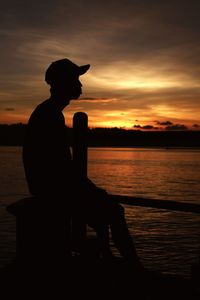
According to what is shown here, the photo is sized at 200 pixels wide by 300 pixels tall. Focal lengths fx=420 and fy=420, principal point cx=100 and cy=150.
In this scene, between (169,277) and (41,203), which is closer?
(41,203)

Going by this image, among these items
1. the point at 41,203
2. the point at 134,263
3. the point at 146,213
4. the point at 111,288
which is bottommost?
the point at 146,213

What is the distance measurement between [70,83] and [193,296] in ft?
7.46

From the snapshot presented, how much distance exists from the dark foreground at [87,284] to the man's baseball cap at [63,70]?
1768 millimetres

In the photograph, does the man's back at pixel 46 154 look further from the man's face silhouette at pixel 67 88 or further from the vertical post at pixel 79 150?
the vertical post at pixel 79 150

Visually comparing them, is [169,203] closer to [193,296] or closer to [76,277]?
[193,296]

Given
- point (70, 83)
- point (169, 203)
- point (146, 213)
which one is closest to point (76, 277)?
point (169, 203)

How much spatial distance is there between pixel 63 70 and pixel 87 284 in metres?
2.09

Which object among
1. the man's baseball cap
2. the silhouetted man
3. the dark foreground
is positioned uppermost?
the man's baseball cap

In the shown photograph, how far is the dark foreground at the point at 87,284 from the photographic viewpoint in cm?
388

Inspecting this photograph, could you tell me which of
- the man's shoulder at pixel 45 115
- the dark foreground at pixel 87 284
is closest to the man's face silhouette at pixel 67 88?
the man's shoulder at pixel 45 115

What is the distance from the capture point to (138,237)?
20469 mm

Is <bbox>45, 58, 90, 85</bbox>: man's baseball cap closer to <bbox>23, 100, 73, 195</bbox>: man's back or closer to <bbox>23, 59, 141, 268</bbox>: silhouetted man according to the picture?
<bbox>23, 59, 141, 268</bbox>: silhouetted man

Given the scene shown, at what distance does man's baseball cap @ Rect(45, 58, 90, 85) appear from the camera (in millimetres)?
3973

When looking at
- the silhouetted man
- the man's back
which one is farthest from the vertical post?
the man's back
